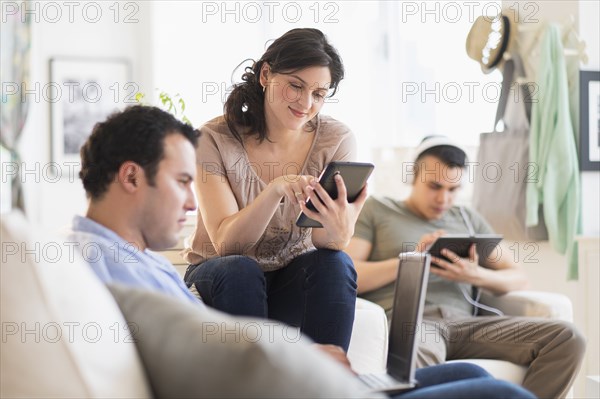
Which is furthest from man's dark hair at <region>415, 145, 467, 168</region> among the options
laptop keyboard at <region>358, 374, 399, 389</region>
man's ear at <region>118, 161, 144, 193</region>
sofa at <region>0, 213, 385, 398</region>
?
sofa at <region>0, 213, 385, 398</region>

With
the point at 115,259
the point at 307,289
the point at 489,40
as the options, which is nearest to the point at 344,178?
the point at 307,289

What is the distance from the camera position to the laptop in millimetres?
1473

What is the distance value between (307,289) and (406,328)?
0.62m

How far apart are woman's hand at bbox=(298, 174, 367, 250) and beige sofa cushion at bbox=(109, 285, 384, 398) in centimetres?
108

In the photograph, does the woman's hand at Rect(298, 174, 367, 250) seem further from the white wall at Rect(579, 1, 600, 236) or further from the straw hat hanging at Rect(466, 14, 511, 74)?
the straw hat hanging at Rect(466, 14, 511, 74)

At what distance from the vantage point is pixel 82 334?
99 cm

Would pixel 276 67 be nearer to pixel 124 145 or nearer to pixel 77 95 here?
pixel 124 145

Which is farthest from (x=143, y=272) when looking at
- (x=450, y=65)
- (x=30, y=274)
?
(x=450, y=65)

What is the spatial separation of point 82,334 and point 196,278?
117cm

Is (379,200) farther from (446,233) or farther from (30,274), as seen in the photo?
(30,274)

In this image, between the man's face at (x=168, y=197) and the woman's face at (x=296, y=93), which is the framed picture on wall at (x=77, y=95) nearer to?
the woman's face at (x=296, y=93)

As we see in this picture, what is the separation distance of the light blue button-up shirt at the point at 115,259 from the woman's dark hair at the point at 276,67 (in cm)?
97

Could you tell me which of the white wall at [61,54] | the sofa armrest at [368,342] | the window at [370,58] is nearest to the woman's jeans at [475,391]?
the sofa armrest at [368,342]

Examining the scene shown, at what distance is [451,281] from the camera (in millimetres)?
3160
